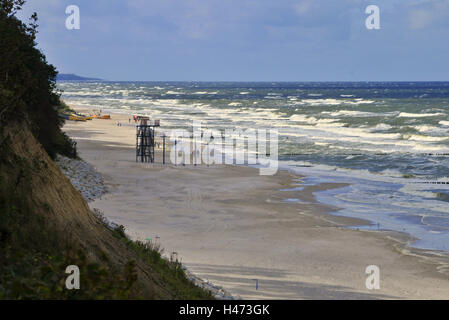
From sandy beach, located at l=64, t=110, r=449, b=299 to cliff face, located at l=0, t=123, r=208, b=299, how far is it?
11.4 ft

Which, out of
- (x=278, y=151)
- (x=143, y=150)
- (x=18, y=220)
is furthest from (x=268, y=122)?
(x=18, y=220)

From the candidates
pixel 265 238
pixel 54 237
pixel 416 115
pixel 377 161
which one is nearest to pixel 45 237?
pixel 54 237

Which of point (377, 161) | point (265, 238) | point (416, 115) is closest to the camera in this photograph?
point (265, 238)

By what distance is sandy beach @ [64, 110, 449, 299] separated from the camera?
14.5 metres

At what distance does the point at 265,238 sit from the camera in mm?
19453

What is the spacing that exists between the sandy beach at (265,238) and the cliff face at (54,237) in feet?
11.4

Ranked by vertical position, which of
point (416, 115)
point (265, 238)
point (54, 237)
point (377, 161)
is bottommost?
point (265, 238)

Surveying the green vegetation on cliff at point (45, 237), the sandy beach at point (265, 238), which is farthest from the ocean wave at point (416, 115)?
the green vegetation on cliff at point (45, 237)

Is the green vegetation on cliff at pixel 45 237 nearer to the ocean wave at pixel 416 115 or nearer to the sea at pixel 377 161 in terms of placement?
the sea at pixel 377 161

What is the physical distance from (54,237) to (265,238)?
11.3 m

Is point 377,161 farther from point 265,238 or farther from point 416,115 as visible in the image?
point 416,115

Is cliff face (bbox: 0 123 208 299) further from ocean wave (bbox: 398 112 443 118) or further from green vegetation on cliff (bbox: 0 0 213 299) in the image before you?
ocean wave (bbox: 398 112 443 118)

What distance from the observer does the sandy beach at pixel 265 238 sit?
14.5 meters

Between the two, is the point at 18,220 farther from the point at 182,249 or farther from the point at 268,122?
the point at 268,122
